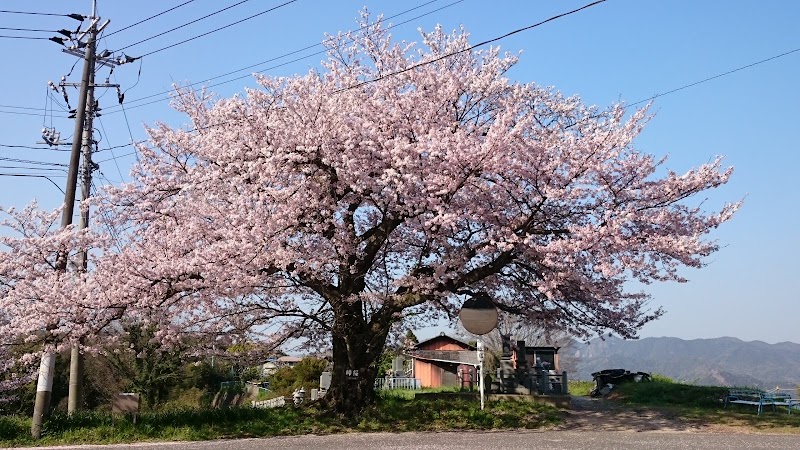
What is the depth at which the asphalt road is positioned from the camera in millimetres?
12547

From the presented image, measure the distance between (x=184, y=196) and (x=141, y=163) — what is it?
2145 millimetres

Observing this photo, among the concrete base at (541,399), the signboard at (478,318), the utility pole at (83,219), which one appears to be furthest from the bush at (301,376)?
the signboard at (478,318)

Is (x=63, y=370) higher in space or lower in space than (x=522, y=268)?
lower

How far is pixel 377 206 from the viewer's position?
1588 cm

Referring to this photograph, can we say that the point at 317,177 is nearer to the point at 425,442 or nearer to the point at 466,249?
the point at 466,249

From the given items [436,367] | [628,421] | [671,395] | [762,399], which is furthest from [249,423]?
[436,367]

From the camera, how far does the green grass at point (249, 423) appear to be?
14.8m

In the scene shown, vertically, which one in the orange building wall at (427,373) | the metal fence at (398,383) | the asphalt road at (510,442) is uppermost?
the orange building wall at (427,373)

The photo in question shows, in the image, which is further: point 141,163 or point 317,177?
point 141,163

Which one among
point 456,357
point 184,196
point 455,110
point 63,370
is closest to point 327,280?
point 184,196

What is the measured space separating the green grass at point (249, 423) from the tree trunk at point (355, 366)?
0.37 m

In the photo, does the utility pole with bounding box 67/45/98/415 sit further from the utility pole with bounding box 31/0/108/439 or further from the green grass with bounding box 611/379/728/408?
the green grass with bounding box 611/379/728/408

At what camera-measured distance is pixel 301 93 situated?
53.6 ft

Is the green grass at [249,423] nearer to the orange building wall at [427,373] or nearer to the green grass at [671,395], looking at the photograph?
the green grass at [671,395]
